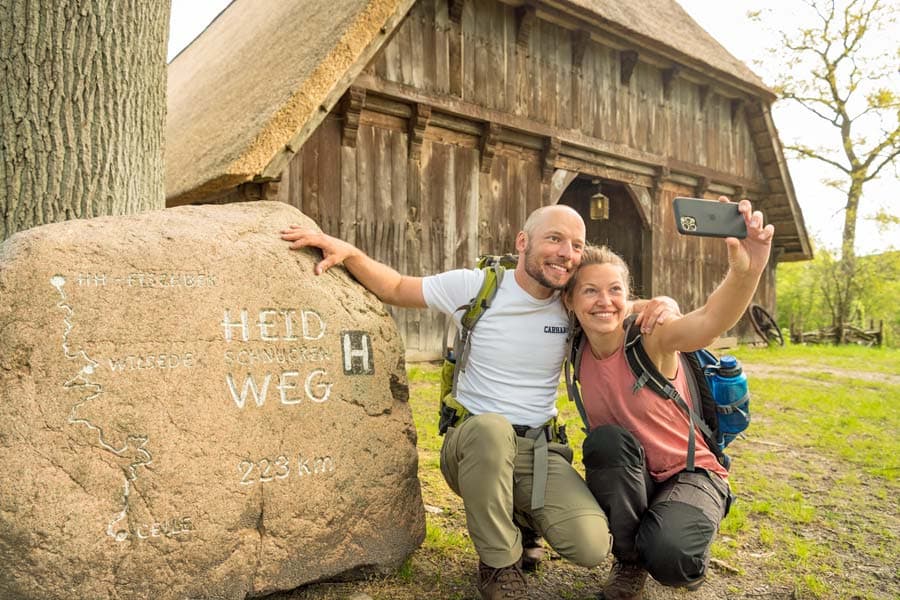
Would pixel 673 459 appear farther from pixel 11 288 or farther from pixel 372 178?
pixel 372 178

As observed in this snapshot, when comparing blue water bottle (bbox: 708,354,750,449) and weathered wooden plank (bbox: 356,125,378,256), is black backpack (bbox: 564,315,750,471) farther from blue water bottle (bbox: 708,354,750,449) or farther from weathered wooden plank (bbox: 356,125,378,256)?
weathered wooden plank (bbox: 356,125,378,256)

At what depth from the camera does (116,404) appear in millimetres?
1922

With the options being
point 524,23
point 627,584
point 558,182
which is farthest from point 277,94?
point 627,584

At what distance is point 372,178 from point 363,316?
4.45 meters

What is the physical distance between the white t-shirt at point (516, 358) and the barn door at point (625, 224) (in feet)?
23.3

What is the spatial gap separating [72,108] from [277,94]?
9.12ft

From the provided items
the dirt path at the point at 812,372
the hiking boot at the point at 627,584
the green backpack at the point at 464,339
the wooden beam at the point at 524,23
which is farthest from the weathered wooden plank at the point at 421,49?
the dirt path at the point at 812,372

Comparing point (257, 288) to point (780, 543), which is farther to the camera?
point (780, 543)

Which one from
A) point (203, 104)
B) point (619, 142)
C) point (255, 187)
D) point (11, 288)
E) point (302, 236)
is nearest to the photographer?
point (11, 288)

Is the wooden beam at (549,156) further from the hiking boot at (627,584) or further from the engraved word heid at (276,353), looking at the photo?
the hiking boot at (627,584)

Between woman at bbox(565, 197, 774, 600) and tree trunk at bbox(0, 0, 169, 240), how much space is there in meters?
2.10

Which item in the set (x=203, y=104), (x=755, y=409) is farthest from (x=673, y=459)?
(x=203, y=104)

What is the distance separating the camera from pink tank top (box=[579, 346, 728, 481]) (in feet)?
7.43

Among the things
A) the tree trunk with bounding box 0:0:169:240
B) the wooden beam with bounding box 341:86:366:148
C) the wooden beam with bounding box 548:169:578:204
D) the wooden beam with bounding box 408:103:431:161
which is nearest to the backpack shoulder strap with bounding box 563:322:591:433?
the tree trunk with bounding box 0:0:169:240
